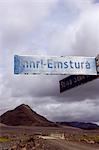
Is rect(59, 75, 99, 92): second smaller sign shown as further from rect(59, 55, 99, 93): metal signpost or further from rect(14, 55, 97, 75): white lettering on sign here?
rect(14, 55, 97, 75): white lettering on sign

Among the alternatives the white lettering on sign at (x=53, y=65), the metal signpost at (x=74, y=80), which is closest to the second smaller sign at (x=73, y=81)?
the metal signpost at (x=74, y=80)

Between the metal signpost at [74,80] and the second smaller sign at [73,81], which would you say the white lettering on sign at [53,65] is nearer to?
the metal signpost at [74,80]

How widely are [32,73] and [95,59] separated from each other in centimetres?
414

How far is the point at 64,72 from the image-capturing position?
63.6ft

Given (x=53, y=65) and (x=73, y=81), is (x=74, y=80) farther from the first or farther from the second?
(x=53, y=65)

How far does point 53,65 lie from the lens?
19.4 metres

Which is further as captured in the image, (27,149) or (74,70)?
(27,149)

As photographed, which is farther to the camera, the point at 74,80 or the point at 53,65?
the point at 74,80

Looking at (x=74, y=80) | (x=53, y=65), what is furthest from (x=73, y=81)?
(x=53, y=65)

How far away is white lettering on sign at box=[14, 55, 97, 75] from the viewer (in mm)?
18752

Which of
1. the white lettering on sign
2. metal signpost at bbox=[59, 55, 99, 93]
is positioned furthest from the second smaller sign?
the white lettering on sign

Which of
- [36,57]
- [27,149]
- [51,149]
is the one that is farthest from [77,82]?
[27,149]

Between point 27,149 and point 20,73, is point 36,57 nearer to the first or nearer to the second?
point 20,73

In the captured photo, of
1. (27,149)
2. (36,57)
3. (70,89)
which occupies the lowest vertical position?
(27,149)
